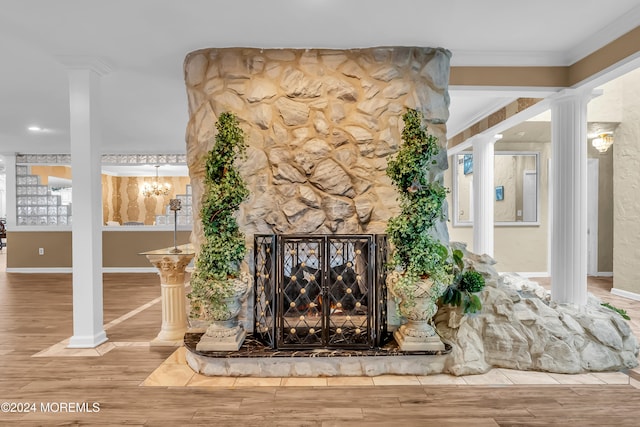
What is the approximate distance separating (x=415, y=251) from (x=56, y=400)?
254 cm

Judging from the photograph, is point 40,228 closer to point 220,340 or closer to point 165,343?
point 165,343

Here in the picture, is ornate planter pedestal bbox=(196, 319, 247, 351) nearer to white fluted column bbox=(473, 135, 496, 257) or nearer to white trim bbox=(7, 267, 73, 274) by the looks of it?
white fluted column bbox=(473, 135, 496, 257)

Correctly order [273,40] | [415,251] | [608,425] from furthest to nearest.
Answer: [273,40]
[415,251]
[608,425]

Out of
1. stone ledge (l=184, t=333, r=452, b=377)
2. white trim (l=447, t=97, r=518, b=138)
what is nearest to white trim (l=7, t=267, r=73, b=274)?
stone ledge (l=184, t=333, r=452, b=377)

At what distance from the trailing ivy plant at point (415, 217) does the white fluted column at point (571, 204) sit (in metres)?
1.48

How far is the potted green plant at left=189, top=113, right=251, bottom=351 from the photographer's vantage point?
2.82m

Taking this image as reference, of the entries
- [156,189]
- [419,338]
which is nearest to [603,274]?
[419,338]

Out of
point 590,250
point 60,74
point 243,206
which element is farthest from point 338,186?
point 590,250

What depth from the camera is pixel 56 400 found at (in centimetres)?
248

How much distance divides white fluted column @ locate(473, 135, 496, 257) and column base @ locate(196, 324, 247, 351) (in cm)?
434

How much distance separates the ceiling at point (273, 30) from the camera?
2.62 metres

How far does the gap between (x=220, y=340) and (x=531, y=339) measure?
232 centimetres

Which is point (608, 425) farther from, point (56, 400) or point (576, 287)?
point (56, 400)

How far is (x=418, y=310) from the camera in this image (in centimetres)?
284
